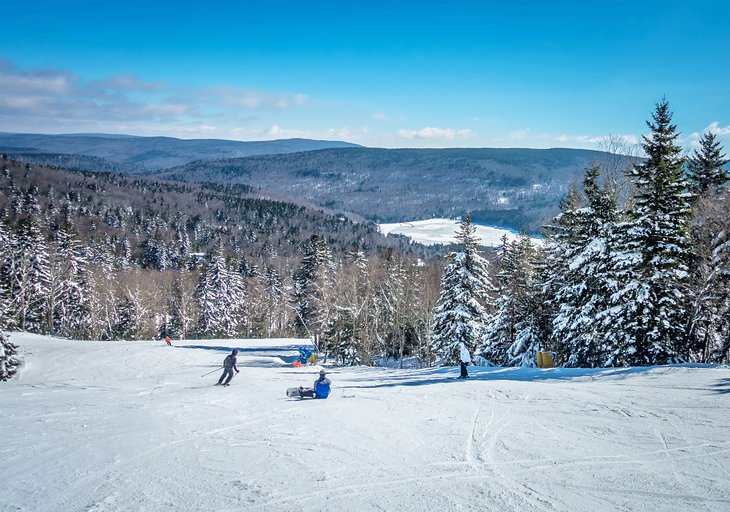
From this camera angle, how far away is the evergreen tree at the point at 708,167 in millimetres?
28109

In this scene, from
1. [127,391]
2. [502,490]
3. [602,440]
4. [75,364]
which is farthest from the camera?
[75,364]

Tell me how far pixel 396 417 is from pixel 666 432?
20.8 feet

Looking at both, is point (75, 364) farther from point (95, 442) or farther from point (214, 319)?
point (214, 319)

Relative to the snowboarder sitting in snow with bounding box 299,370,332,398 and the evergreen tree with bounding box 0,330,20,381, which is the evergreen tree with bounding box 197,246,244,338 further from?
the snowboarder sitting in snow with bounding box 299,370,332,398

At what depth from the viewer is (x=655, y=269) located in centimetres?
2005

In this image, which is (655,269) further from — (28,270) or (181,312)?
(28,270)

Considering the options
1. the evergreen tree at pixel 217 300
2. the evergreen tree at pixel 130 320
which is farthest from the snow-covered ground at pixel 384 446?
the evergreen tree at pixel 217 300

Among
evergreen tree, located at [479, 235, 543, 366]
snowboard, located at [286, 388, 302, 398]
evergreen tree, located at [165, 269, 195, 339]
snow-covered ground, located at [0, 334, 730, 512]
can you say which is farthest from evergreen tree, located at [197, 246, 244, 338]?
snowboard, located at [286, 388, 302, 398]

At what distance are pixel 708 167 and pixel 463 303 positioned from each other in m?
18.2

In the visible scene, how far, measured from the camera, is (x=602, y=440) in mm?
9516

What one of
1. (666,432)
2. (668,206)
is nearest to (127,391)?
(666,432)

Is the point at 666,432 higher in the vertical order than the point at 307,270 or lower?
higher

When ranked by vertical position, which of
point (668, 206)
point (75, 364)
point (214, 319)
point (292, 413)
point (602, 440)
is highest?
point (668, 206)

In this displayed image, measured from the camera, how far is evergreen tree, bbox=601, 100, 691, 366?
64.0 feet
